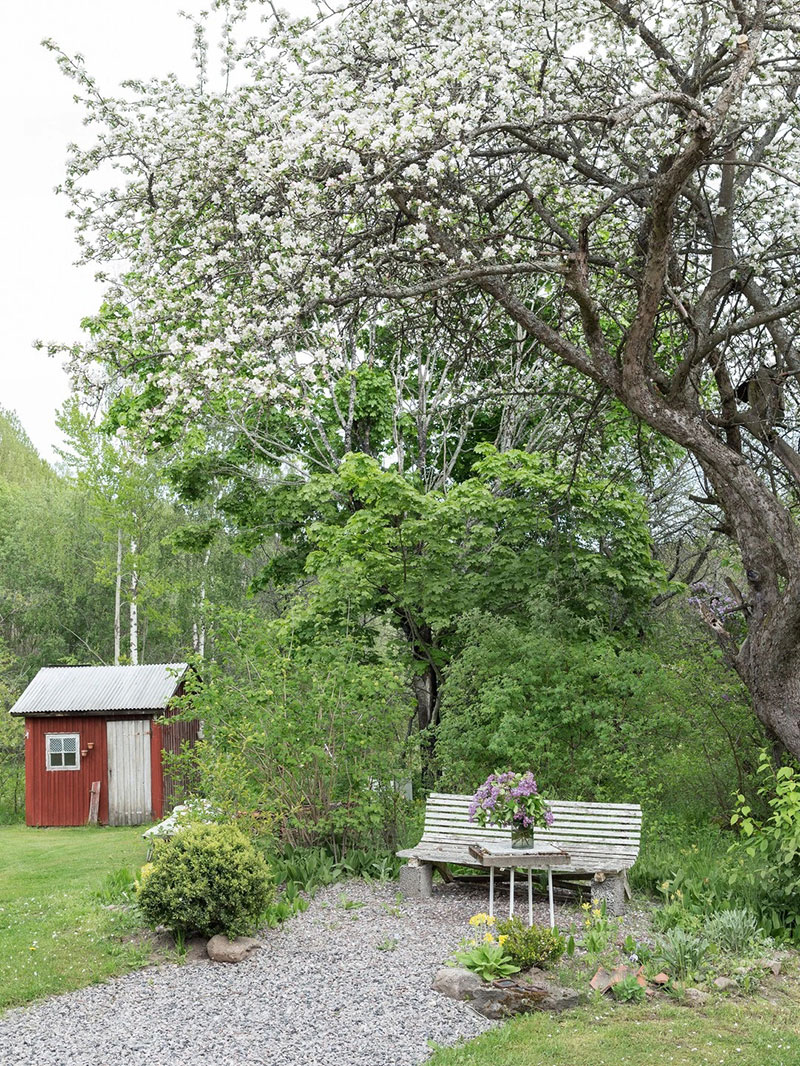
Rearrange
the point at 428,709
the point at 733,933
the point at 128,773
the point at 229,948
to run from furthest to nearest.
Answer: the point at 128,773, the point at 428,709, the point at 229,948, the point at 733,933

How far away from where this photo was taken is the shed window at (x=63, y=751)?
1734 centimetres

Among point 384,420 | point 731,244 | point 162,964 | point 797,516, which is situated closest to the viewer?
point 162,964

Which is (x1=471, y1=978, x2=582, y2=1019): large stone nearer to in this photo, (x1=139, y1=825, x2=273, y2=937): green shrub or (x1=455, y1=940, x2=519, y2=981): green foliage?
(x1=455, y1=940, x2=519, y2=981): green foliage

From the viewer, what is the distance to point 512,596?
36.8 feet

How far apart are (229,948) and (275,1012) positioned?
957 mm

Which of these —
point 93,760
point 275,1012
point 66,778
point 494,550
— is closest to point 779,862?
point 275,1012

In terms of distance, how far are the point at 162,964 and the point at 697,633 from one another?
6.92m

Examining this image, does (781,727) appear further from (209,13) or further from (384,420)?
(384,420)

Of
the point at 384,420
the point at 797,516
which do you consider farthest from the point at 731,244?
the point at 384,420

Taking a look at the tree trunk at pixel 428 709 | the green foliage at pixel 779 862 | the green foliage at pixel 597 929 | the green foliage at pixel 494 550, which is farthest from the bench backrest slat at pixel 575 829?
the green foliage at pixel 494 550

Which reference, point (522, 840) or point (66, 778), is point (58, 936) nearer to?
point (522, 840)

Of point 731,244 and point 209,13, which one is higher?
point 209,13

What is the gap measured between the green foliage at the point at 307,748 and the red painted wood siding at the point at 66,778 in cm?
942

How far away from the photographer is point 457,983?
520 centimetres
